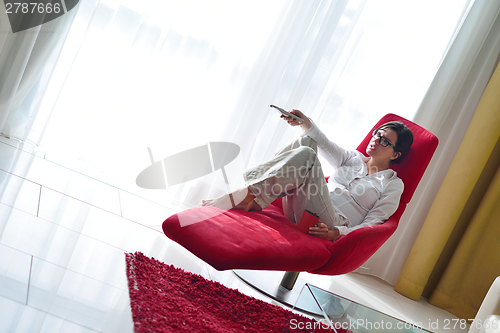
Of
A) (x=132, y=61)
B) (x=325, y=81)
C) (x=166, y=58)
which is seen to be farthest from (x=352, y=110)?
(x=132, y=61)

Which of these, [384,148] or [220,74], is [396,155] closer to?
[384,148]

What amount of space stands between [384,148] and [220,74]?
3.63ft

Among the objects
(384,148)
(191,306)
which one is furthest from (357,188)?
(191,306)

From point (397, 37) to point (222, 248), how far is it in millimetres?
2077

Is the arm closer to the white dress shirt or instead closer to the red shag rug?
the white dress shirt

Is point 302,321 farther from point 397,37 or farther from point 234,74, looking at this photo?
point 397,37

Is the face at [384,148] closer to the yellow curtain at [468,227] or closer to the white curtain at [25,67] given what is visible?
the yellow curtain at [468,227]

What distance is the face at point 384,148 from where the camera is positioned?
196 centimetres

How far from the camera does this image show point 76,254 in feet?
4.65

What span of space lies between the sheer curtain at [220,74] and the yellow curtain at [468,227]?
450 millimetres

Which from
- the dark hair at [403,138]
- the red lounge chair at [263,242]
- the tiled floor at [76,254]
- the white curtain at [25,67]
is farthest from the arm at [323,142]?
the white curtain at [25,67]

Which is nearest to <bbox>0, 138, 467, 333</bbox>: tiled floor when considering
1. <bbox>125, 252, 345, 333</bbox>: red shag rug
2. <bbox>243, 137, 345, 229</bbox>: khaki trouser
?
<bbox>125, 252, 345, 333</bbox>: red shag rug

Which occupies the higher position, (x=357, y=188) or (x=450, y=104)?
(x=450, y=104)

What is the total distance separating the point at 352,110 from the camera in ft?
8.69
